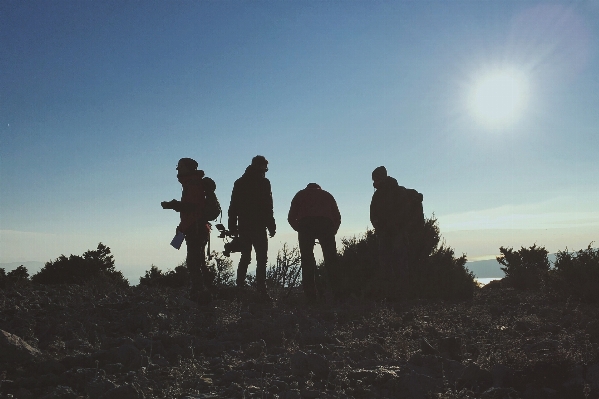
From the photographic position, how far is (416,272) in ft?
30.6

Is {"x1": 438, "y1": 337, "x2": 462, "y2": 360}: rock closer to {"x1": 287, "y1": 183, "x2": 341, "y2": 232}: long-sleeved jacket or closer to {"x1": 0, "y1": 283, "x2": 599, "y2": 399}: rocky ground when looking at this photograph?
{"x1": 0, "y1": 283, "x2": 599, "y2": 399}: rocky ground

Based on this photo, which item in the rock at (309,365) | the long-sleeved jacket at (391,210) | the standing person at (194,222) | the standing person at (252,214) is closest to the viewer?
the rock at (309,365)

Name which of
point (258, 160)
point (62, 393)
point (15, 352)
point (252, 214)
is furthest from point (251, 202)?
point (62, 393)

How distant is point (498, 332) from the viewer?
4738mm

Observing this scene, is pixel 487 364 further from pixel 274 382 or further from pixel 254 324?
pixel 254 324

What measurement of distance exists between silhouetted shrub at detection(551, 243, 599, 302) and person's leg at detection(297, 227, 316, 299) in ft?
13.2

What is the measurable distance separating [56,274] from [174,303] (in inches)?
269

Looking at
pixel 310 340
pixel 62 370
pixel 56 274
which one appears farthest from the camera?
pixel 56 274

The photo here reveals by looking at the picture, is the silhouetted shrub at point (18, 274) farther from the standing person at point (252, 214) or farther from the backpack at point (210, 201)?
the backpack at point (210, 201)

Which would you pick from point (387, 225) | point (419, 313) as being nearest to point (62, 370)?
point (419, 313)

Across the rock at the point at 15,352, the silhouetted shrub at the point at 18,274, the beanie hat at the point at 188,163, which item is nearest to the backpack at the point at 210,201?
the beanie hat at the point at 188,163

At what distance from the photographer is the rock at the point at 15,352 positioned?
11.2 feet

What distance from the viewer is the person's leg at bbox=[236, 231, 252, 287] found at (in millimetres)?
7859

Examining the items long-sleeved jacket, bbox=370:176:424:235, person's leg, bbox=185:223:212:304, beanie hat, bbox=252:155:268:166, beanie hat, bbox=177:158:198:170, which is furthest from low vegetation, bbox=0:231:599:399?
beanie hat, bbox=252:155:268:166
